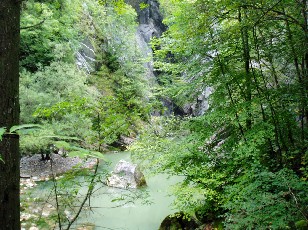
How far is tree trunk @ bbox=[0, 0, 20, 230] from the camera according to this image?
1.37 metres

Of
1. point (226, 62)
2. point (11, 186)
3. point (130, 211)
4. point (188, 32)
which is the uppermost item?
point (188, 32)

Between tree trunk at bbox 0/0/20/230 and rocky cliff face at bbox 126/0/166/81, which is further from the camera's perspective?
rocky cliff face at bbox 126/0/166/81

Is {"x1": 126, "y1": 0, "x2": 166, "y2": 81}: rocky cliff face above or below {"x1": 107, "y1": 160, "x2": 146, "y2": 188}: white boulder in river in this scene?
above

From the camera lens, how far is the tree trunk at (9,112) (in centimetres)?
137

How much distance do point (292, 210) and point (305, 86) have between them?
1.90m

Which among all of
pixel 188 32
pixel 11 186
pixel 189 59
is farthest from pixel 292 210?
pixel 189 59

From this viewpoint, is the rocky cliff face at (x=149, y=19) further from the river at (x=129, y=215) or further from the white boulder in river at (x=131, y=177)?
the river at (x=129, y=215)

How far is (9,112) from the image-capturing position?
1.39 metres

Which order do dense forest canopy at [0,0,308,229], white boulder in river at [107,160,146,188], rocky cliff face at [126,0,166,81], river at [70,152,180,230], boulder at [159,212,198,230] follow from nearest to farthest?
dense forest canopy at [0,0,308,229] < boulder at [159,212,198,230] < river at [70,152,180,230] < white boulder in river at [107,160,146,188] < rocky cliff face at [126,0,166,81]

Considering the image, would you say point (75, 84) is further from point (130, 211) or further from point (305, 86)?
point (305, 86)

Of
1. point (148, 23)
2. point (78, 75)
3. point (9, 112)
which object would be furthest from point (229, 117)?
point (148, 23)

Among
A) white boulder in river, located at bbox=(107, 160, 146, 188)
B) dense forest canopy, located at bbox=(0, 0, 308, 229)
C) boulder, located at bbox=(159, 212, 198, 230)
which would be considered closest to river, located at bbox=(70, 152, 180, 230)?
boulder, located at bbox=(159, 212, 198, 230)

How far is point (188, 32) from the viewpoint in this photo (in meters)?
4.57

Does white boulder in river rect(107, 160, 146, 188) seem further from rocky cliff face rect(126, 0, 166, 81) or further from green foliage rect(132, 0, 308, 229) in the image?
rocky cliff face rect(126, 0, 166, 81)
